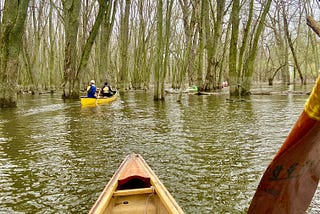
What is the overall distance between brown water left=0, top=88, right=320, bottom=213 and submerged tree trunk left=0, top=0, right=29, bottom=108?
446cm

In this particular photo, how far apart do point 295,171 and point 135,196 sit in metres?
2.53

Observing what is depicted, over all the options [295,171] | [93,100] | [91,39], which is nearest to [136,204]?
[295,171]

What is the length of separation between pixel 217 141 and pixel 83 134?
371 centimetres

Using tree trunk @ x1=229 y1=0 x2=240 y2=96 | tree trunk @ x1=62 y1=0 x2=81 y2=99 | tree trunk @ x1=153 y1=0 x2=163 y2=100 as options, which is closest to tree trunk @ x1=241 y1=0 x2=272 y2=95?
tree trunk @ x1=229 y1=0 x2=240 y2=96

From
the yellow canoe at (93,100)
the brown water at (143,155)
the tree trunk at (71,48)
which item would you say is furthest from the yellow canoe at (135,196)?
the tree trunk at (71,48)

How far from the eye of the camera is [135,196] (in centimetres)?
376

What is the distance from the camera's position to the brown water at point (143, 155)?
4.33 m

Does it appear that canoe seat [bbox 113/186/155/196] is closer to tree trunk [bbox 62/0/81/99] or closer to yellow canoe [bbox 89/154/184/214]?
yellow canoe [bbox 89/154/184/214]

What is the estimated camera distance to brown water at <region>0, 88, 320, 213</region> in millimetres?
4332

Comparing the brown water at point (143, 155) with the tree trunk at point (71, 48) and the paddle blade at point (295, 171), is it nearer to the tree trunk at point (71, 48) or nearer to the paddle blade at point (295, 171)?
the paddle blade at point (295, 171)

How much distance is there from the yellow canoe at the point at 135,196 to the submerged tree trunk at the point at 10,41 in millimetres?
12845

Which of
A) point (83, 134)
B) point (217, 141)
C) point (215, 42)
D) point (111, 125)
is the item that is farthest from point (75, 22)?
point (217, 141)

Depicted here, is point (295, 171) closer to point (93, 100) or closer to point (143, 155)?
point (143, 155)

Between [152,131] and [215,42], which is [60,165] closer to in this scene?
[152,131]
